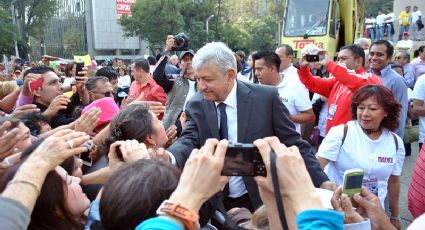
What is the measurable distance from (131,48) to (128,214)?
181 ft

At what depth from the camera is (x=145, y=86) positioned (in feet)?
17.2

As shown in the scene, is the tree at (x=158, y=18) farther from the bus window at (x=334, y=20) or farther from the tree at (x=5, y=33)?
the bus window at (x=334, y=20)

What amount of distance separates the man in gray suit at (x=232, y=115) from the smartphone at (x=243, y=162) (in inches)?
48.2

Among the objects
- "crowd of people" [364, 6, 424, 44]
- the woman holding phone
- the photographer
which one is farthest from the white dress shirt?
"crowd of people" [364, 6, 424, 44]

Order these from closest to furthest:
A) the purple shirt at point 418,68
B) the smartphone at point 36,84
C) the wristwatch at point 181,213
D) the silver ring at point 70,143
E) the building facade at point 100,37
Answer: the wristwatch at point 181,213
the silver ring at point 70,143
the smartphone at point 36,84
the purple shirt at point 418,68
the building facade at point 100,37

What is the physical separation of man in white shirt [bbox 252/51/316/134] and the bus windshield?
304 inches

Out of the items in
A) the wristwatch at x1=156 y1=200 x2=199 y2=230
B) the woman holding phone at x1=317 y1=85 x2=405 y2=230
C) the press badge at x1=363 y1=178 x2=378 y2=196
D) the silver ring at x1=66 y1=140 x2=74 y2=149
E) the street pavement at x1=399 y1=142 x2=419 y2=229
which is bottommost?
the street pavement at x1=399 y1=142 x2=419 y2=229

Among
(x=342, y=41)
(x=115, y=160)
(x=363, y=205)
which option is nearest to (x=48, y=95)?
(x=115, y=160)

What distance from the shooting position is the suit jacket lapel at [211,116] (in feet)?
8.46

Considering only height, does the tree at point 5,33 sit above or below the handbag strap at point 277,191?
above

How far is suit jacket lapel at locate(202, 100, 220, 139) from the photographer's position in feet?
8.46

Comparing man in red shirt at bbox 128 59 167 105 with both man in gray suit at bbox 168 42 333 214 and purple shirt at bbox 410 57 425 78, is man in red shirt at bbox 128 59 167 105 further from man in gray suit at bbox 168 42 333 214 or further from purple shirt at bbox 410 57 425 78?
purple shirt at bbox 410 57 425 78

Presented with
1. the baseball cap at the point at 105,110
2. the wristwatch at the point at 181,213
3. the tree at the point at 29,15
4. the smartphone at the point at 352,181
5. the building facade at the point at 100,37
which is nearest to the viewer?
the wristwatch at the point at 181,213

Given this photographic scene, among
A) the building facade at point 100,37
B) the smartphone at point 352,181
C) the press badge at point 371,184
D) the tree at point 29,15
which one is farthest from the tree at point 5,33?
the smartphone at point 352,181
